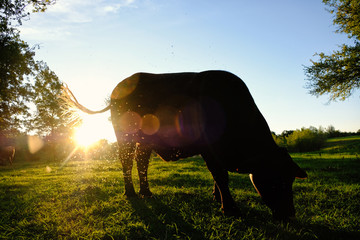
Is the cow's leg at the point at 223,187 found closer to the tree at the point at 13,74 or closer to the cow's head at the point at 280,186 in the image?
the cow's head at the point at 280,186

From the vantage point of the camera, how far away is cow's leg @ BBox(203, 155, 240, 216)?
3486 millimetres

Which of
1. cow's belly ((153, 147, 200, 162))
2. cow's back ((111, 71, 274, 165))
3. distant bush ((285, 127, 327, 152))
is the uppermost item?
cow's back ((111, 71, 274, 165))

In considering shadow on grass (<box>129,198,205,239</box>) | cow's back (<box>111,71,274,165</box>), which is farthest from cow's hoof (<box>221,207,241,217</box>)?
cow's back (<box>111,71,274,165</box>)

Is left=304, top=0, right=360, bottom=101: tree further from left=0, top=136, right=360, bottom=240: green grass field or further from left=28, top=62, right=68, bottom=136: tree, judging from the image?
left=28, top=62, right=68, bottom=136: tree

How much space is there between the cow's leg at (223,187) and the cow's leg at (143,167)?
1.82 metres

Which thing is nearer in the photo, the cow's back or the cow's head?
the cow's head

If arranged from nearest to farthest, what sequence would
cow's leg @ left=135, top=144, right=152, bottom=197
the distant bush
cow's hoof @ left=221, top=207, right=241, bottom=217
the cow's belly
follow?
cow's hoof @ left=221, top=207, right=241, bottom=217 < the cow's belly < cow's leg @ left=135, top=144, right=152, bottom=197 < the distant bush

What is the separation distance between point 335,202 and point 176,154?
3.38 metres

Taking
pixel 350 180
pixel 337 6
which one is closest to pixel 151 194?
pixel 350 180

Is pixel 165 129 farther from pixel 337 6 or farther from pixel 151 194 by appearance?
pixel 337 6

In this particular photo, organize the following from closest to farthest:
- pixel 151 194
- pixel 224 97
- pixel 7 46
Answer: pixel 224 97 < pixel 151 194 < pixel 7 46

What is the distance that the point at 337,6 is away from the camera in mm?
12336

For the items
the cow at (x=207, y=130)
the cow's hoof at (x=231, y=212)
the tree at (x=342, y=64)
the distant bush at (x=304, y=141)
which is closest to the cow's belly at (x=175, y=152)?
the cow at (x=207, y=130)

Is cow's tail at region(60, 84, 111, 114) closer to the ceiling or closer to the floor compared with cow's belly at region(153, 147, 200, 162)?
closer to the ceiling
